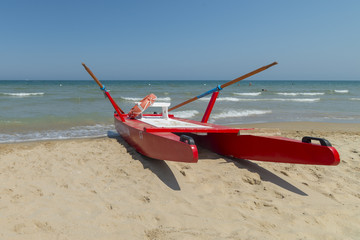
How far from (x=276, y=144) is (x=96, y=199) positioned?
2.58 metres

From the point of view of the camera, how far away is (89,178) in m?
3.97

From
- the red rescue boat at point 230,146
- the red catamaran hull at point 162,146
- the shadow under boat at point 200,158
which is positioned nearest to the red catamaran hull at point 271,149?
the red rescue boat at point 230,146

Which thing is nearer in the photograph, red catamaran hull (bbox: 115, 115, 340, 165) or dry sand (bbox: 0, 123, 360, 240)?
dry sand (bbox: 0, 123, 360, 240)

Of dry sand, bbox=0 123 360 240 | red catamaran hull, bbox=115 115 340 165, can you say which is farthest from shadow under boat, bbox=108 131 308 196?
red catamaran hull, bbox=115 115 340 165

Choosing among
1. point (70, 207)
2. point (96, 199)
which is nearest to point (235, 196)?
point (96, 199)

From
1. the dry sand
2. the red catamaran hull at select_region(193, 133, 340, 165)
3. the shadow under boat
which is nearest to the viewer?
the dry sand

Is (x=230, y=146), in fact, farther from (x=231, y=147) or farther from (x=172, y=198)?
(x=172, y=198)

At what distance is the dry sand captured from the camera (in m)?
2.60

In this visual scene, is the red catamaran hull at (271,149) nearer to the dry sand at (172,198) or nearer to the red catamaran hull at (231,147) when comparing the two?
the red catamaran hull at (231,147)

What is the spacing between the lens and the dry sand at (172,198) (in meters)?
2.60

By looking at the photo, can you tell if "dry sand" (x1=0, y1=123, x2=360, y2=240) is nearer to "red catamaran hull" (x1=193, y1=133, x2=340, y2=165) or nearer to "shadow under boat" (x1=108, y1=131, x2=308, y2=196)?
"shadow under boat" (x1=108, y1=131, x2=308, y2=196)

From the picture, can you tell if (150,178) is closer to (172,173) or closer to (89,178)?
(172,173)

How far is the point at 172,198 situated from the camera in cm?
331

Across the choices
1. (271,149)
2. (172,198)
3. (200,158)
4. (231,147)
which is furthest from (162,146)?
(271,149)
